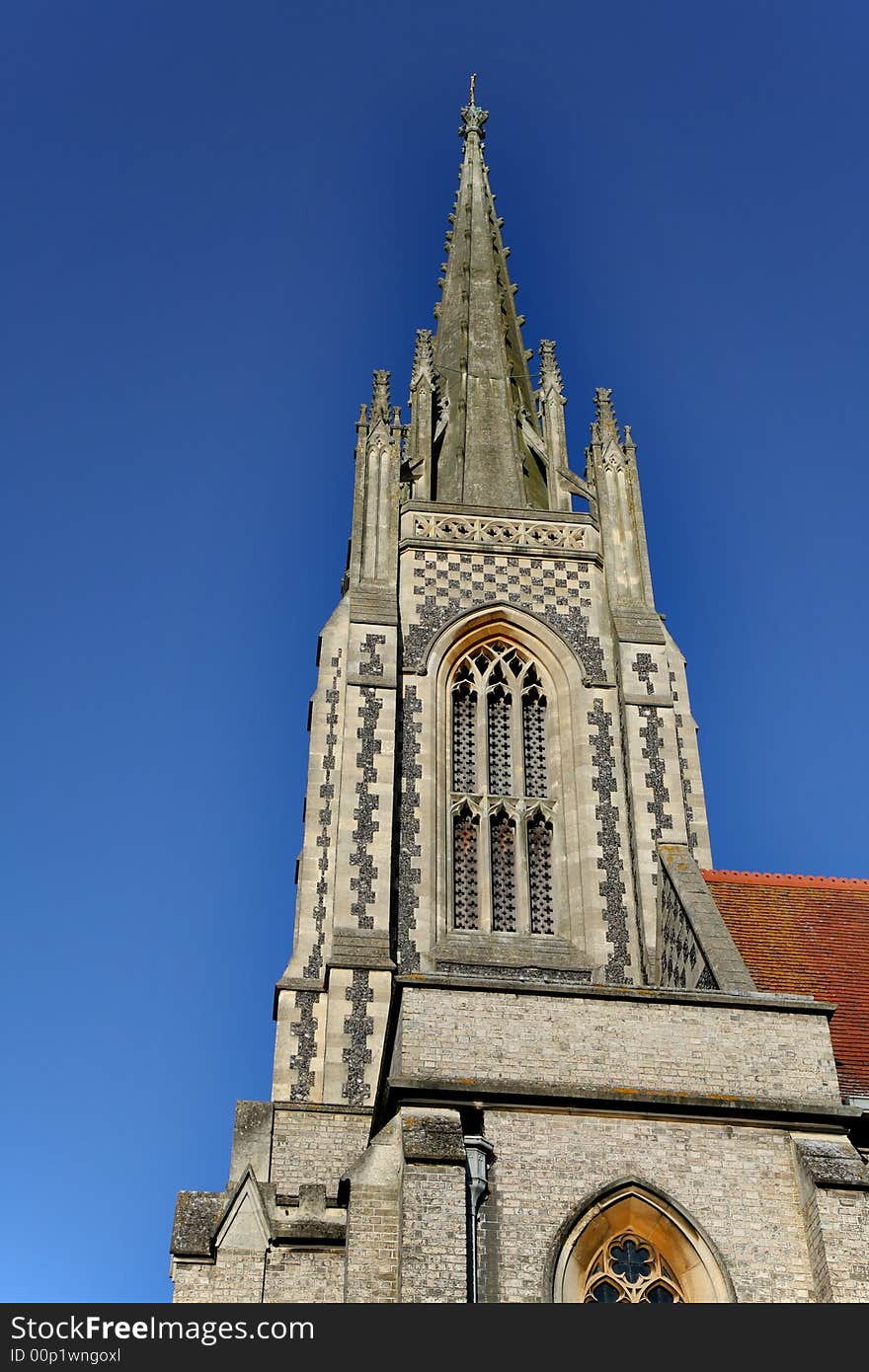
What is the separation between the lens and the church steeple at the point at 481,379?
87.4 ft

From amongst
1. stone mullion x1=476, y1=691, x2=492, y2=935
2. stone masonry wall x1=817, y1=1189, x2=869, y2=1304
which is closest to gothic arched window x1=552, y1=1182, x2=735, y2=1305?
stone masonry wall x1=817, y1=1189, x2=869, y2=1304

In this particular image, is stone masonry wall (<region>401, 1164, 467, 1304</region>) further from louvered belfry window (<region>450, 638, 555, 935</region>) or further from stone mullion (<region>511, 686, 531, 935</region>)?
stone mullion (<region>511, 686, 531, 935</region>)

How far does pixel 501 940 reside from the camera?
20203 mm

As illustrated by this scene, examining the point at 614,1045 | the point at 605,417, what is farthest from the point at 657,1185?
the point at 605,417

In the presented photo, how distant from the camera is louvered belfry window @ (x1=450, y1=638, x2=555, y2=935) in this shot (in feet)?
68.0

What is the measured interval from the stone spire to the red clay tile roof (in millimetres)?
8951

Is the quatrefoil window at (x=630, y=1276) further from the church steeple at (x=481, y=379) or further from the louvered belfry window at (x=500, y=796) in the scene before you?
the church steeple at (x=481, y=379)

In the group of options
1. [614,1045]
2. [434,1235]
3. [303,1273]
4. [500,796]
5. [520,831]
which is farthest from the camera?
[500,796]

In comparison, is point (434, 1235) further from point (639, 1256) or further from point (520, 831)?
point (520, 831)

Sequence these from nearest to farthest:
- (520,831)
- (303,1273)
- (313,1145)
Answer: (303,1273), (313,1145), (520,831)

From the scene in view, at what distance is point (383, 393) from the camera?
26422mm

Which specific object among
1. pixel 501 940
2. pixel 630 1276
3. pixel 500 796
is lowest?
pixel 630 1276

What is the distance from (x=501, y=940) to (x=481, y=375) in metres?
12.4
